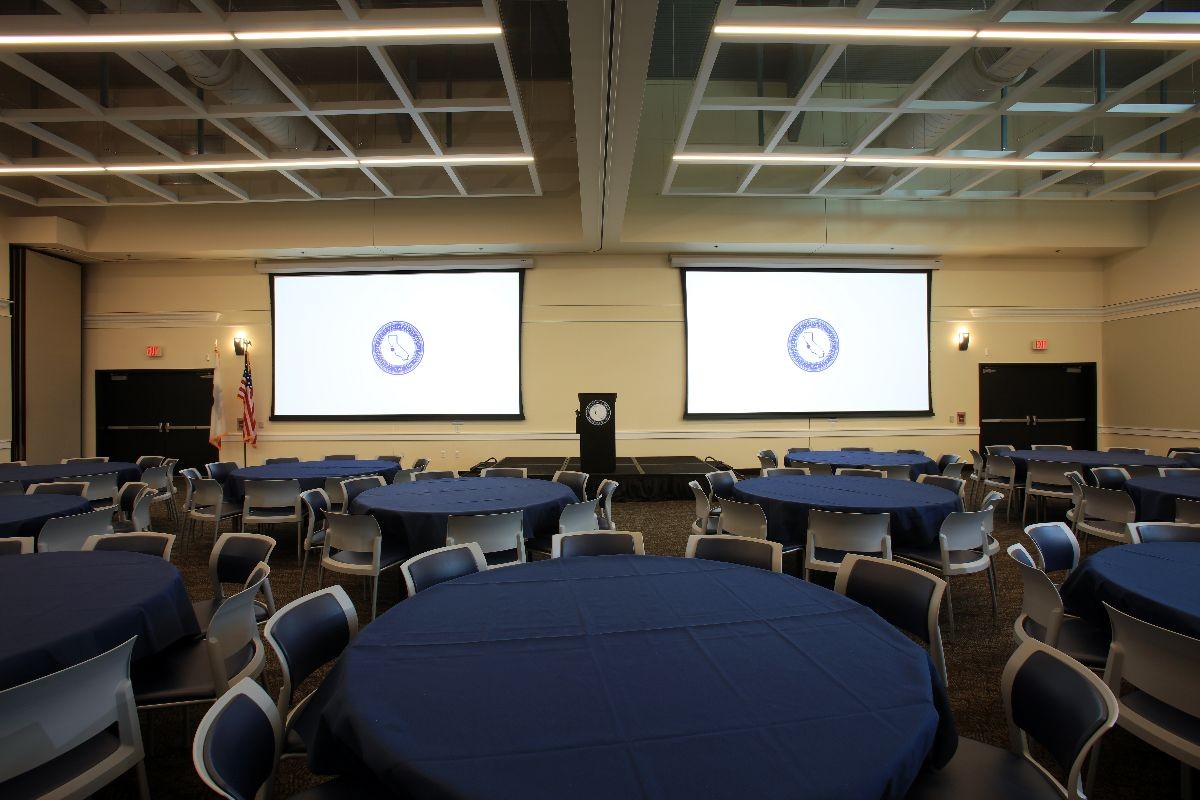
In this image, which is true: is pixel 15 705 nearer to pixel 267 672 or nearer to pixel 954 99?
pixel 267 672

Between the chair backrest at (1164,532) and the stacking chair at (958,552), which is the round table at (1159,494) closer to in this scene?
the chair backrest at (1164,532)

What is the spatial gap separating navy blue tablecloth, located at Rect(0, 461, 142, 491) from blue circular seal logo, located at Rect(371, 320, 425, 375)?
3.87 meters

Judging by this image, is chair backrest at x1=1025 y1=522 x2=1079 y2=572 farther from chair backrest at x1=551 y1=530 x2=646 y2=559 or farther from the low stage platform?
the low stage platform

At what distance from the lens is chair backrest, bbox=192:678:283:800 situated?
1233 millimetres

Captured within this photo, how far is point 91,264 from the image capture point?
1019 centimetres

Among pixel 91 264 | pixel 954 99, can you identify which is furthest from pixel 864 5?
pixel 91 264

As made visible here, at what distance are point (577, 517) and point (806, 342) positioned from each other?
740cm

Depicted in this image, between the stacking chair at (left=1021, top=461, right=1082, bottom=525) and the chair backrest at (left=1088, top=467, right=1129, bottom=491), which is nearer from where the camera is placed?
the chair backrest at (left=1088, top=467, right=1129, bottom=491)

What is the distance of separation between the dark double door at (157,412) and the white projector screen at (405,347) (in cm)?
152

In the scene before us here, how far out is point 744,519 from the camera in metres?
3.95

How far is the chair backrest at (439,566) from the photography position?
8.24 ft

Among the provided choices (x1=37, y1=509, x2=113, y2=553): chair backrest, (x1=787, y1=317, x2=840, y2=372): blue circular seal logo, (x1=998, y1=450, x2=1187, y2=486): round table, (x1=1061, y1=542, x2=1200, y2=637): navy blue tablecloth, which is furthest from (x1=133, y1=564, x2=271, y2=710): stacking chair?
(x1=787, y1=317, x2=840, y2=372): blue circular seal logo

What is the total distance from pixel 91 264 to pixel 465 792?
12826 mm

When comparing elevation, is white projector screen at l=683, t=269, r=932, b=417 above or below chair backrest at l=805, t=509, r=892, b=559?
above
